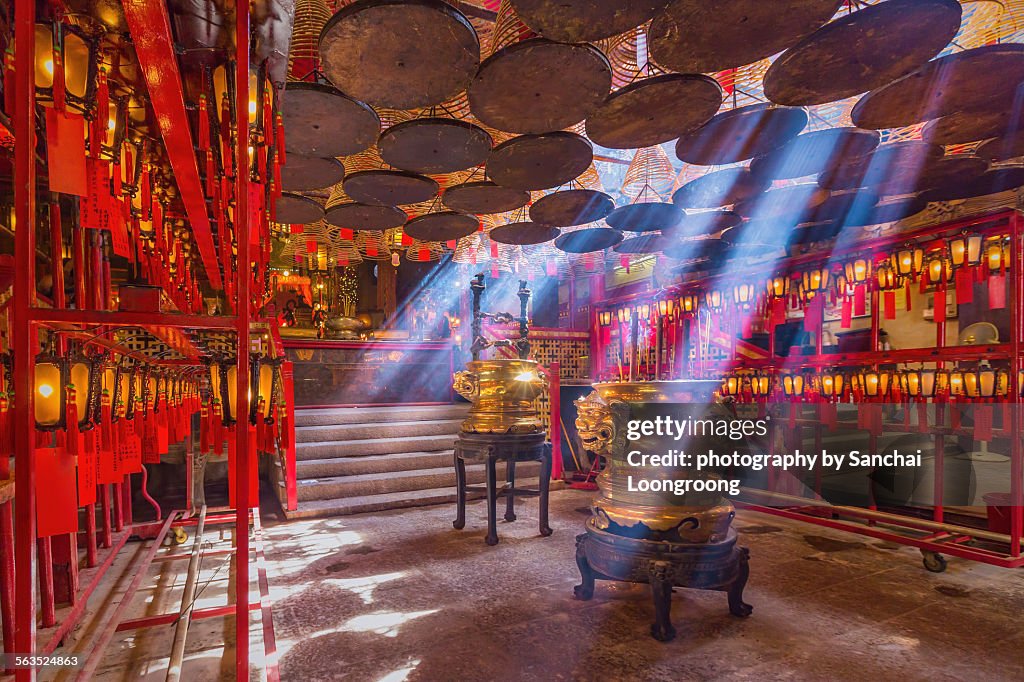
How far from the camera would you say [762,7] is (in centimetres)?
301

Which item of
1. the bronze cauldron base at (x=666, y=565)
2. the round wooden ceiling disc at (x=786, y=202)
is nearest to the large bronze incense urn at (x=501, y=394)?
the bronze cauldron base at (x=666, y=565)

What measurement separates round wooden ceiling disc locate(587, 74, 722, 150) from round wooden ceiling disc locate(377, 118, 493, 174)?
1130mm

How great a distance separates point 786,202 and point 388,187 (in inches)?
220

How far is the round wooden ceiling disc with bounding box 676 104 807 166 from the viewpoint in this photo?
4.42 m

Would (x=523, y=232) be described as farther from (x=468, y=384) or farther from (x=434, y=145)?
(x=468, y=384)

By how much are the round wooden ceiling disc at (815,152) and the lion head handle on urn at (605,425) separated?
367 cm

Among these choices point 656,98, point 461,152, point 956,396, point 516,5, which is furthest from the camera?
point 956,396

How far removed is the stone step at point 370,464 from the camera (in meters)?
6.68

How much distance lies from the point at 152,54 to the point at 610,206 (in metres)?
5.42

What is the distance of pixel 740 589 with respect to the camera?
323 cm

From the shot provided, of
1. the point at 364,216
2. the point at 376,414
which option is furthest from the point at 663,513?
the point at 376,414

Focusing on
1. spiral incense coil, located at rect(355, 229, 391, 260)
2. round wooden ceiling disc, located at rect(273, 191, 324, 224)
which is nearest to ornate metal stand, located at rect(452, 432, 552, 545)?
round wooden ceiling disc, located at rect(273, 191, 324, 224)

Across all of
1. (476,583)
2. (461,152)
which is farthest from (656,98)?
(476,583)

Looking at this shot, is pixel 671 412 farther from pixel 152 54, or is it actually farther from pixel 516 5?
pixel 152 54
